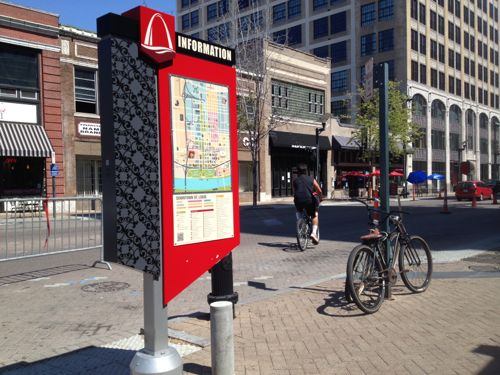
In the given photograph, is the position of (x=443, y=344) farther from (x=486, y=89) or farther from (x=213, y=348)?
(x=486, y=89)

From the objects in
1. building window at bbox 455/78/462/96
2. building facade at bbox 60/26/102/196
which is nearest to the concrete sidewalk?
building facade at bbox 60/26/102/196

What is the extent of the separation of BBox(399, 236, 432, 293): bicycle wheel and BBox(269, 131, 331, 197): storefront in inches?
1070

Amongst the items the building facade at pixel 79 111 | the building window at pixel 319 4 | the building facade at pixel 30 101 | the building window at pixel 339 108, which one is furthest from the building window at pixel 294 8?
the building facade at pixel 30 101

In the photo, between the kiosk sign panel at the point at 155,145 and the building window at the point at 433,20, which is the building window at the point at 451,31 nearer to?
the building window at the point at 433,20

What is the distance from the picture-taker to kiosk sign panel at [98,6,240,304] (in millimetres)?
3252

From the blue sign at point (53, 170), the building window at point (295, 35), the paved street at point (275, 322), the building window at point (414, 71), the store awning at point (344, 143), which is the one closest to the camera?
the paved street at point (275, 322)

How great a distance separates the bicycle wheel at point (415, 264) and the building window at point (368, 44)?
4934 cm

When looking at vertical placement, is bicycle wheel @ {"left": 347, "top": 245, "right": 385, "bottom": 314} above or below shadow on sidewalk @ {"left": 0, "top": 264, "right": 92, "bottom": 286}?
above

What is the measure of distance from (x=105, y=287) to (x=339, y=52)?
52.4 m

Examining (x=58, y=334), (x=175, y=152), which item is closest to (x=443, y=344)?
(x=175, y=152)

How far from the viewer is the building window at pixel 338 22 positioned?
5462 centimetres

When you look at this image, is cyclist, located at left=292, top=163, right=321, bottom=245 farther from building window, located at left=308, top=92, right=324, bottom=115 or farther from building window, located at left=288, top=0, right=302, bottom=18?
building window, located at left=288, top=0, right=302, bottom=18

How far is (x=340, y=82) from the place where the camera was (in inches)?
2191

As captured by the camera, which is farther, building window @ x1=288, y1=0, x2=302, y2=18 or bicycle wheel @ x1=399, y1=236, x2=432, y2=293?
building window @ x1=288, y1=0, x2=302, y2=18
